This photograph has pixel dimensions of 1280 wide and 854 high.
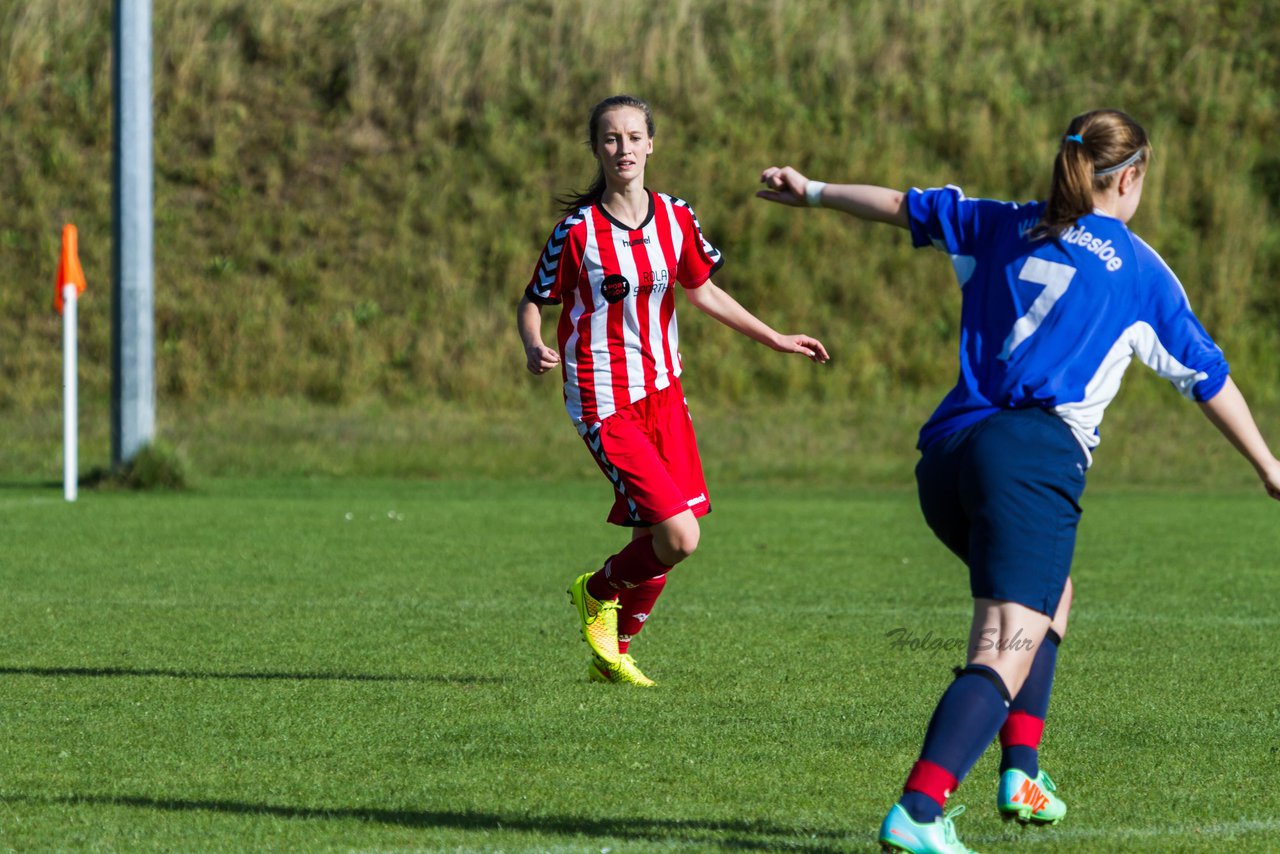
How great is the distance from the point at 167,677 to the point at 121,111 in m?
9.03

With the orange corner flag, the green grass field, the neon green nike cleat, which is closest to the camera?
the green grass field

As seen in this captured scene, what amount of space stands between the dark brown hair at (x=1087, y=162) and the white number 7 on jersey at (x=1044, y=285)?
67 millimetres

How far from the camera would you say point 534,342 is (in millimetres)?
5629

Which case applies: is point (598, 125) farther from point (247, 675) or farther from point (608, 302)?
point (247, 675)

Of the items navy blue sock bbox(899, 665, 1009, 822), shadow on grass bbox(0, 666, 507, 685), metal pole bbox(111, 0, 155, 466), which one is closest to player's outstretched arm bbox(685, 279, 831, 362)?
shadow on grass bbox(0, 666, 507, 685)

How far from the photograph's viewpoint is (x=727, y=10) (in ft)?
79.8

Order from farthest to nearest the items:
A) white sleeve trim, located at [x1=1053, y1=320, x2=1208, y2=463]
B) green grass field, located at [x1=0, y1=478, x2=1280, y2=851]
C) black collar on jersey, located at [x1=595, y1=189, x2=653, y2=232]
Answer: black collar on jersey, located at [x1=595, y1=189, x2=653, y2=232] < green grass field, located at [x1=0, y1=478, x2=1280, y2=851] < white sleeve trim, located at [x1=1053, y1=320, x2=1208, y2=463]

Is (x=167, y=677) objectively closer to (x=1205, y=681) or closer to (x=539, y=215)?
(x=1205, y=681)

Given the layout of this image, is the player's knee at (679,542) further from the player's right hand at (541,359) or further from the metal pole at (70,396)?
the metal pole at (70,396)

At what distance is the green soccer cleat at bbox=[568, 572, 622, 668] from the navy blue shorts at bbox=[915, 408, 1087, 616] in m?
2.60

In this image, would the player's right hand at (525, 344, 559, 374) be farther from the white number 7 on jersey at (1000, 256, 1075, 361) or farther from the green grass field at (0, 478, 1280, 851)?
the white number 7 on jersey at (1000, 256, 1075, 361)

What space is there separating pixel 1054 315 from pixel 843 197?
0.55m

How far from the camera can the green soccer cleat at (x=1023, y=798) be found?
3879 millimetres

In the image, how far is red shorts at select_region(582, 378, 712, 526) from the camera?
5.92 m
